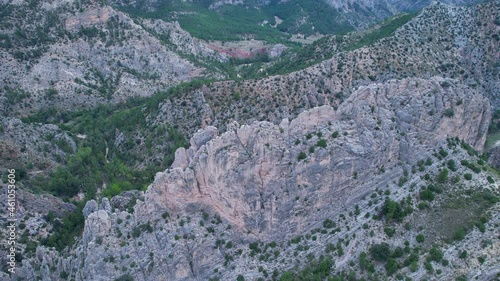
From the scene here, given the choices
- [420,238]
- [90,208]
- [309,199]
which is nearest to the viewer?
[420,238]

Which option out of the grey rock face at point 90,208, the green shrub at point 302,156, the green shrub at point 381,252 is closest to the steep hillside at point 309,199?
the green shrub at point 381,252

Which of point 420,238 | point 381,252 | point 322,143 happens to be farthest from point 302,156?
point 420,238

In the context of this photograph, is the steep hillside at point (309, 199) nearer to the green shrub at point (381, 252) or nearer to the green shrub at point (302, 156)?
the green shrub at point (381, 252)

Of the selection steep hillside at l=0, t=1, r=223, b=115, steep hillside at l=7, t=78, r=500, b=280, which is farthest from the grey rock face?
steep hillside at l=0, t=1, r=223, b=115

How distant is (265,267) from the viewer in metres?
53.1

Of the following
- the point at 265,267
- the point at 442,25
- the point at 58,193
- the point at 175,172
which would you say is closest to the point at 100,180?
the point at 58,193

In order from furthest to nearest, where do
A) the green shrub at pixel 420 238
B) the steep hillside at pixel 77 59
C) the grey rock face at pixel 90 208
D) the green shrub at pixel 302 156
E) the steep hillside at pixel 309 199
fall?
the steep hillside at pixel 77 59
the grey rock face at pixel 90 208
the green shrub at pixel 302 156
the steep hillside at pixel 309 199
the green shrub at pixel 420 238

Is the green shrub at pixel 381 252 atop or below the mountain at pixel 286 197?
below

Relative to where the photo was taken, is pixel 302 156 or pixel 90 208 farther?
pixel 90 208

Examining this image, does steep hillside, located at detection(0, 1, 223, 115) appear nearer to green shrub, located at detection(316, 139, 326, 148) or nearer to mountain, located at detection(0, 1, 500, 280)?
mountain, located at detection(0, 1, 500, 280)

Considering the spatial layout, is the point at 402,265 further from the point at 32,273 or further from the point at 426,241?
the point at 32,273

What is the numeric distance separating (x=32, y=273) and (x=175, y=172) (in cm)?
2265

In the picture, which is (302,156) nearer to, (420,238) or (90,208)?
(420,238)

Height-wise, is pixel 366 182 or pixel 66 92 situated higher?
pixel 66 92
